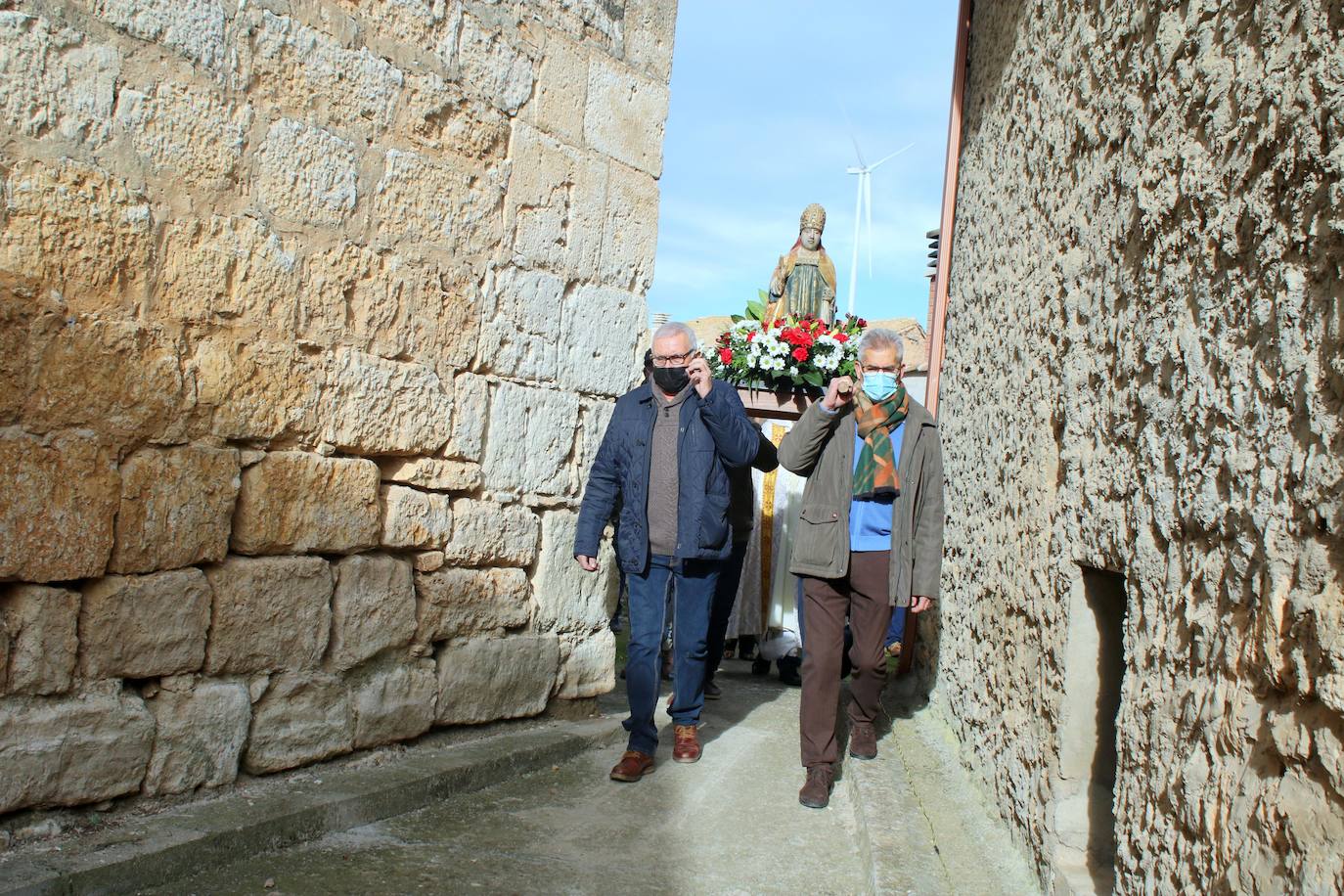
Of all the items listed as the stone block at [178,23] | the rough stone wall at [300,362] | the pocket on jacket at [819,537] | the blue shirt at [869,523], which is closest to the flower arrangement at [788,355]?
the rough stone wall at [300,362]

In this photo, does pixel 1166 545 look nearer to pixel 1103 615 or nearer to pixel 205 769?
pixel 1103 615

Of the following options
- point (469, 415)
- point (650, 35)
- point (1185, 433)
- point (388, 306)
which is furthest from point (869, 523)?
point (650, 35)

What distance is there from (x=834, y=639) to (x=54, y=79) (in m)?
3.08

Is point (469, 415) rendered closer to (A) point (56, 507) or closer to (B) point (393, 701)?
(B) point (393, 701)

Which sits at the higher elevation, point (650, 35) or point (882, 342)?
point (650, 35)

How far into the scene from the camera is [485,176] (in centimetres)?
457

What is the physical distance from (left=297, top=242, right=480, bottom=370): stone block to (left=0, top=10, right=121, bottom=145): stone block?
0.83 metres

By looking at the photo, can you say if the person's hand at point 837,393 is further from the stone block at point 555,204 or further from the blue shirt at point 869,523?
the stone block at point 555,204

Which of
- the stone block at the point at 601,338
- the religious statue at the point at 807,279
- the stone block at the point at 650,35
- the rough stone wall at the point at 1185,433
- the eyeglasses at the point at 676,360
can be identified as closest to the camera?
the rough stone wall at the point at 1185,433

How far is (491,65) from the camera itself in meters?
4.56

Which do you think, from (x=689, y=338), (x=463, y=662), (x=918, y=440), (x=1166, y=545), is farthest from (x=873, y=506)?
(x=1166, y=545)

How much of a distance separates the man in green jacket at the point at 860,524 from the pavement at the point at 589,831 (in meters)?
0.34

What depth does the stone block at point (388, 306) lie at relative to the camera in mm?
3893

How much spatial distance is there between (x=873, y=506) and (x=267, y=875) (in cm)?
243
